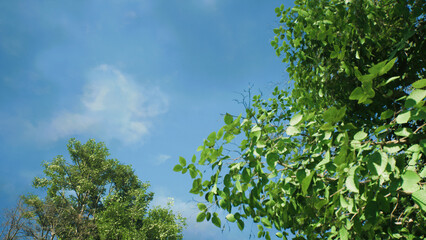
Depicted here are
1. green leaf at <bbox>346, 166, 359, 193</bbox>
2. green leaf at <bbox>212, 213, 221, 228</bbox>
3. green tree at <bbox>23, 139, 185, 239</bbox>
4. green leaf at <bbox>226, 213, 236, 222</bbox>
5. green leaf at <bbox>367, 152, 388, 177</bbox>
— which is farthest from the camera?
green tree at <bbox>23, 139, 185, 239</bbox>

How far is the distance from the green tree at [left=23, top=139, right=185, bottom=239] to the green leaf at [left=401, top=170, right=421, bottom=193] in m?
20.2

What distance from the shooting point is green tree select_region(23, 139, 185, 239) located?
19922 mm

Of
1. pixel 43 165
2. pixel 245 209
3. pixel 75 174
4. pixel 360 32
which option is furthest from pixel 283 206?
pixel 43 165

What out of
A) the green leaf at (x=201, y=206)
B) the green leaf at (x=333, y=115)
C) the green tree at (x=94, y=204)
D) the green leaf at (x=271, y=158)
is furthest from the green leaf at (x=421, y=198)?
the green tree at (x=94, y=204)

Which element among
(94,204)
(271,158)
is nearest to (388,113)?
(271,158)

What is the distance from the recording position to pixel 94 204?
24.0m

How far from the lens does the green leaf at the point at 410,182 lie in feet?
4.23

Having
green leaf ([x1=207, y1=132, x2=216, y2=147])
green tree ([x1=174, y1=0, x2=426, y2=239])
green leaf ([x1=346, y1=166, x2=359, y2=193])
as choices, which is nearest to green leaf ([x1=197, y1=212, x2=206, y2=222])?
green tree ([x1=174, y1=0, x2=426, y2=239])

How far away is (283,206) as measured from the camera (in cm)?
248

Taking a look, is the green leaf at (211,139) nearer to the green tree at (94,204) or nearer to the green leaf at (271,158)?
the green leaf at (271,158)

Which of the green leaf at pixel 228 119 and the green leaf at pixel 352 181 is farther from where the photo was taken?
the green leaf at pixel 228 119

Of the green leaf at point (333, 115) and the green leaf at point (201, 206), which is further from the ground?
the green leaf at point (333, 115)

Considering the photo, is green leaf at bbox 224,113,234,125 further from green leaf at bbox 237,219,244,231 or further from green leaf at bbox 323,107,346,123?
green leaf at bbox 237,219,244,231

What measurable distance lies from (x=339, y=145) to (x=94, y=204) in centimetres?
2636
